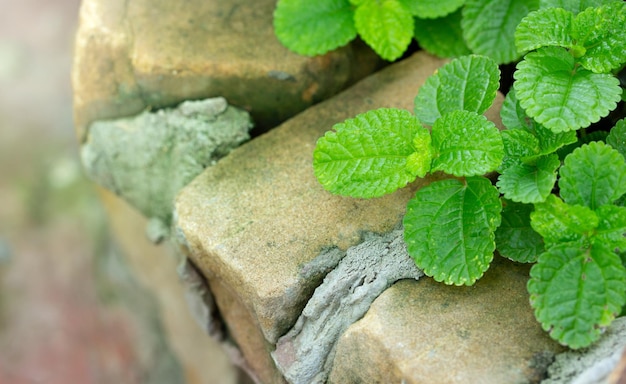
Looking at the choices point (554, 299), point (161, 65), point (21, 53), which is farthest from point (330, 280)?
point (21, 53)

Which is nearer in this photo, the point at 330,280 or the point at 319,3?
the point at 330,280

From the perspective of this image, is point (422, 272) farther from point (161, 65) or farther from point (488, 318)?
point (161, 65)

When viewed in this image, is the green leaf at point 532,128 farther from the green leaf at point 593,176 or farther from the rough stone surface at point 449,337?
the rough stone surface at point 449,337

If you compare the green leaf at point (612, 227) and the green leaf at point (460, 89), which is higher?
the green leaf at point (460, 89)

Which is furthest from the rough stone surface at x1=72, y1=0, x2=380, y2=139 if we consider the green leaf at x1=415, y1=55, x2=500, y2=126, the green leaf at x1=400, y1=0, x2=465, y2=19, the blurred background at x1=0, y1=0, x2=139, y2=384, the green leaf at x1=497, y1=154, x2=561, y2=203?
the blurred background at x1=0, y1=0, x2=139, y2=384

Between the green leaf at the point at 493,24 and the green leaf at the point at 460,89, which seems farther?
the green leaf at the point at 493,24

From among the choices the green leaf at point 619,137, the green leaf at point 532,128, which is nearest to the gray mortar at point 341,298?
the green leaf at point 532,128

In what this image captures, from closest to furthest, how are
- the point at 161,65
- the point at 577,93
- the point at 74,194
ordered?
the point at 577,93 < the point at 161,65 < the point at 74,194
